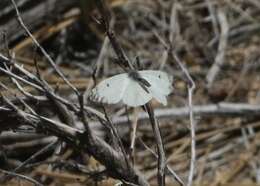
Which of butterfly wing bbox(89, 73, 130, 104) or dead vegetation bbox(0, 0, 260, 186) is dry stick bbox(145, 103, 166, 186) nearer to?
butterfly wing bbox(89, 73, 130, 104)

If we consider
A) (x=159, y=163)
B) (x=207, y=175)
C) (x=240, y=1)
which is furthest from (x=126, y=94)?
(x=240, y=1)

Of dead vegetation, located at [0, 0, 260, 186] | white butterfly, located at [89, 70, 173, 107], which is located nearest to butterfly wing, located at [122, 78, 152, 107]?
white butterfly, located at [89, 70, 173, 107]

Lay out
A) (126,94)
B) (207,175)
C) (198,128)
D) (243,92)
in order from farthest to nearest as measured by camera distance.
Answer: (243,92)
(198,128)
(207,175)
(126,94)

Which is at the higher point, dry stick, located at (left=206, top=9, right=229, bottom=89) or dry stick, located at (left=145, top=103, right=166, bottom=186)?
dry stick, located at (left=206, top=9, right=229, bottom=89)

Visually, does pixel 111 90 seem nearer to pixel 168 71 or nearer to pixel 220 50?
pixel 168 71

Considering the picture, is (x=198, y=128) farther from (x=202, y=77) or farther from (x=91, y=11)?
(x=91, y=11)

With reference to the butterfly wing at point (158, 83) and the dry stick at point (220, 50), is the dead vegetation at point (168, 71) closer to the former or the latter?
the dry stick at point (220, 50)
